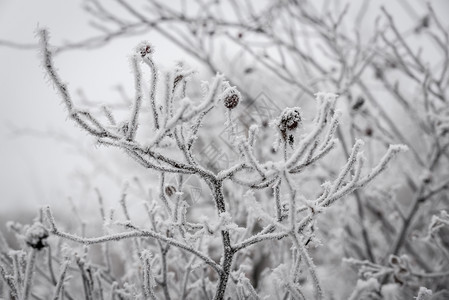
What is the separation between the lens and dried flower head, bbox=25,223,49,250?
1131 millimetres

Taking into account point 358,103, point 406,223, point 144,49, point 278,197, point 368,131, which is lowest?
point 406,223

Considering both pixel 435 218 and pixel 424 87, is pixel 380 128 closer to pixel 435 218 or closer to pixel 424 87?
pixel 424 87

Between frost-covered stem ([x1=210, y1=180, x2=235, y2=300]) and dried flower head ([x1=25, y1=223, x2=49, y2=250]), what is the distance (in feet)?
2.02

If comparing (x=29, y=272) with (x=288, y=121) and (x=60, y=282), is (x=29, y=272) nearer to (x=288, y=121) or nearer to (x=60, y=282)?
(x=60, y=282)

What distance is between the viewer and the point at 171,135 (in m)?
1.23

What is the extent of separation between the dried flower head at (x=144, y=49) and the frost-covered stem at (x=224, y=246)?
523 mm

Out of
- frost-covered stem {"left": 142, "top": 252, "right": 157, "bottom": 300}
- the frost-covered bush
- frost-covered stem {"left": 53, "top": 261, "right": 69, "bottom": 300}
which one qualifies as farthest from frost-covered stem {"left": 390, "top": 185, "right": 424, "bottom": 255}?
frost-covered stem {"left": 53, "top": 261, "right": 69, "bottom": 300}

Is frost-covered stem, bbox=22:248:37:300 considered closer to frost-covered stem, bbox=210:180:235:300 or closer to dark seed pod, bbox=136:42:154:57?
frost-covered stem, bbox=210:180:235:300

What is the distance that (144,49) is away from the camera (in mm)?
1120

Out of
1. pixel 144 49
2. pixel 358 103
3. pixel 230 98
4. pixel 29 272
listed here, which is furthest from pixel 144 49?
pixel 358 103

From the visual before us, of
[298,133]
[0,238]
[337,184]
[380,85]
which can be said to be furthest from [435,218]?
[380,85]

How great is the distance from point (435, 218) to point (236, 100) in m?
1.22

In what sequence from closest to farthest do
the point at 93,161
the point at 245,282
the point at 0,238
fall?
the point at 245,282 → the point at 0,238 → the point at 93,161

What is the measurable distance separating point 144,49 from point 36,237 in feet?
2.41
